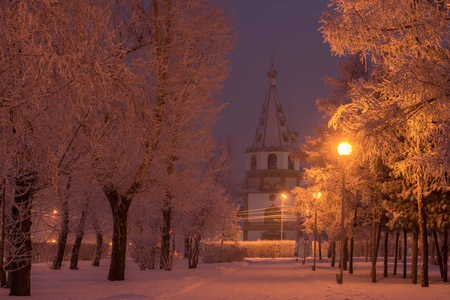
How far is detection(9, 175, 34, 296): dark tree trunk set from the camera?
11969mm

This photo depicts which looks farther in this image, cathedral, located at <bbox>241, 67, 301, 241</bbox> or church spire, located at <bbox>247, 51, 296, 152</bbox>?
church spire, located at <bbox>247, 51, 296, 152</bbox>

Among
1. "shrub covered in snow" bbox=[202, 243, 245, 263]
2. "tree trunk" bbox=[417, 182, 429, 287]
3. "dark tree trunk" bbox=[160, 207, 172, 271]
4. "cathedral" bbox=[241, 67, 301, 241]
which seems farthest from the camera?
"cathedral" bbox=[241, 67, 301, 241]

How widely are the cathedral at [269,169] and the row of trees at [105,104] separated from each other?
8598 cm

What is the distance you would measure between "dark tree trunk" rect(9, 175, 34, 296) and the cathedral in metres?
98.5

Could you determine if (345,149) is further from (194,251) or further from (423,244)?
(194,251)

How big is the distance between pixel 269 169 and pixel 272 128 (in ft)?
29.7

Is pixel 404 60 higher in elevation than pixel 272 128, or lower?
lower

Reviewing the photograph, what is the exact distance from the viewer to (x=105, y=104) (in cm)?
912

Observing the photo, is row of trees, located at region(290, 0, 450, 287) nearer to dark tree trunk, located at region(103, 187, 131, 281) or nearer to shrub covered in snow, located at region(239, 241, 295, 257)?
dark tree trunk, located at region(103, 187, 131, 281)

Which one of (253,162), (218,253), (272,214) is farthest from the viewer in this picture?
(253,162)

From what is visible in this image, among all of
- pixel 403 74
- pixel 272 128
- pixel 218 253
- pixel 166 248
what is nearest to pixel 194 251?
pixel 166 248

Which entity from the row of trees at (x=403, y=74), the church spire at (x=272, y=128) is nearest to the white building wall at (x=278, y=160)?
the church spire at (x=272, y=128)

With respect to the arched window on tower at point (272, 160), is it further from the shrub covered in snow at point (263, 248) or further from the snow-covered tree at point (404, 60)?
the snow-covered tree at point (404, 60)

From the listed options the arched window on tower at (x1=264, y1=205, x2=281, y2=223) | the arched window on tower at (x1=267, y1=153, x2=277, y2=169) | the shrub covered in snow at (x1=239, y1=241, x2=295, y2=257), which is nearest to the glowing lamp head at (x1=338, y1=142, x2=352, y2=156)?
the shrub covered in snow at (x1=239, y1=241, x2=295, y2=257)
